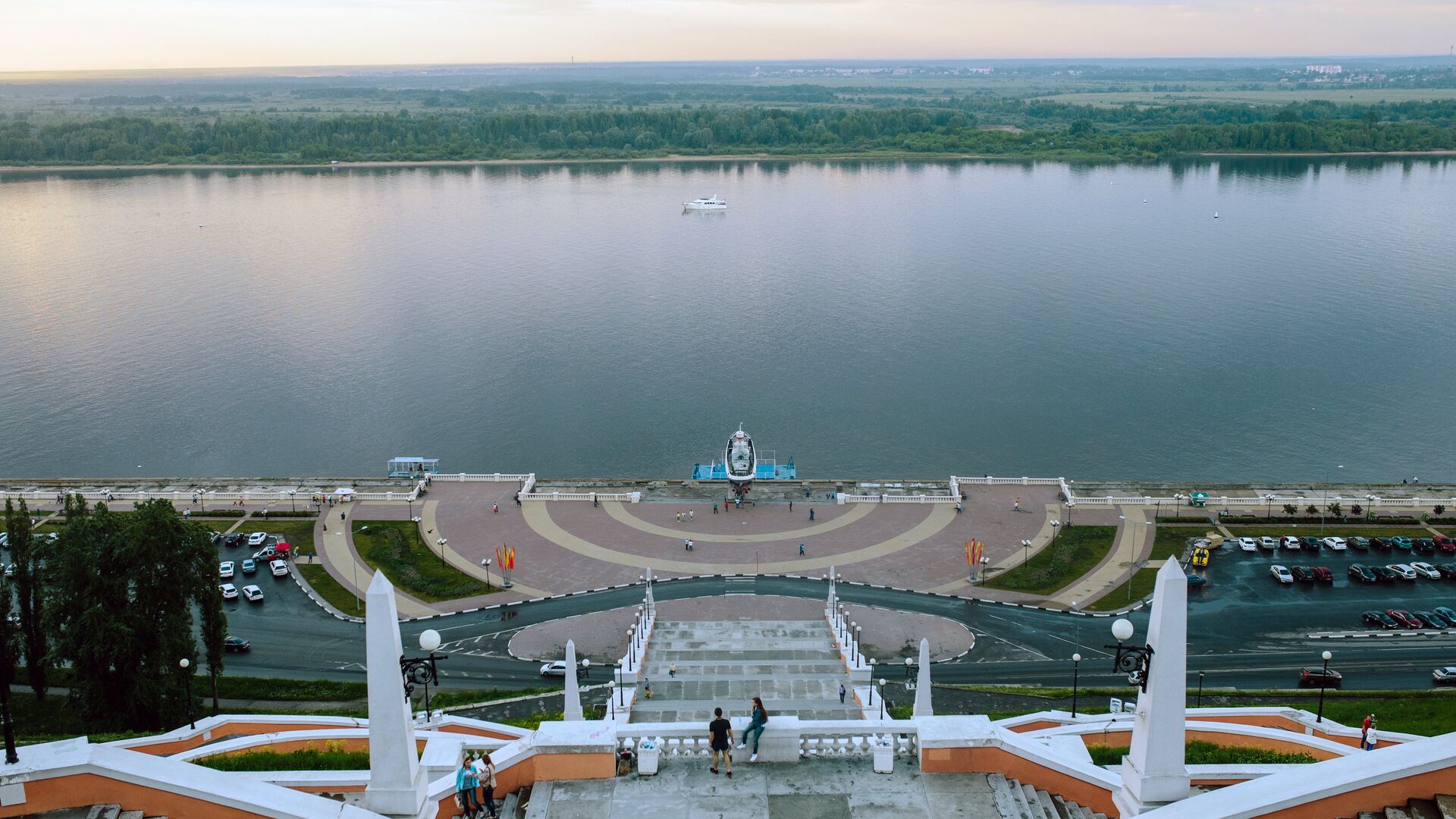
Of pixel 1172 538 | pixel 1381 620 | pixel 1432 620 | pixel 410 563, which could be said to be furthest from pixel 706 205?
pixel 1432 620

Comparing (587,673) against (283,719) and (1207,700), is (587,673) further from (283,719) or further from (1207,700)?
(1207,700)

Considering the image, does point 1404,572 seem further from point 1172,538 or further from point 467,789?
point 467,789

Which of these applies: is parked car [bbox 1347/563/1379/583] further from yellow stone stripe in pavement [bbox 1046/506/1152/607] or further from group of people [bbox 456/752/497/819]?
group of people [bbox 456/752/497/819]

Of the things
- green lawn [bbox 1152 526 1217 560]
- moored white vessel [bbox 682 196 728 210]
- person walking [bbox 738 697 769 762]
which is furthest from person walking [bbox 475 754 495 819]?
moored white vessel [bbox 682 196 728 210]

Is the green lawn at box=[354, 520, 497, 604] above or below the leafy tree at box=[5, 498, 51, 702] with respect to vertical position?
below

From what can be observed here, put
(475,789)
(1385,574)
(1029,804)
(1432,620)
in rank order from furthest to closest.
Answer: (1385,574) < (1432,620) < (1029,804) < (475,789)

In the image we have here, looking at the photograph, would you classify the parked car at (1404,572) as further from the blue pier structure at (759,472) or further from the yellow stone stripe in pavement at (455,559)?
the yellow stone stripe in pavement at (455,559)
